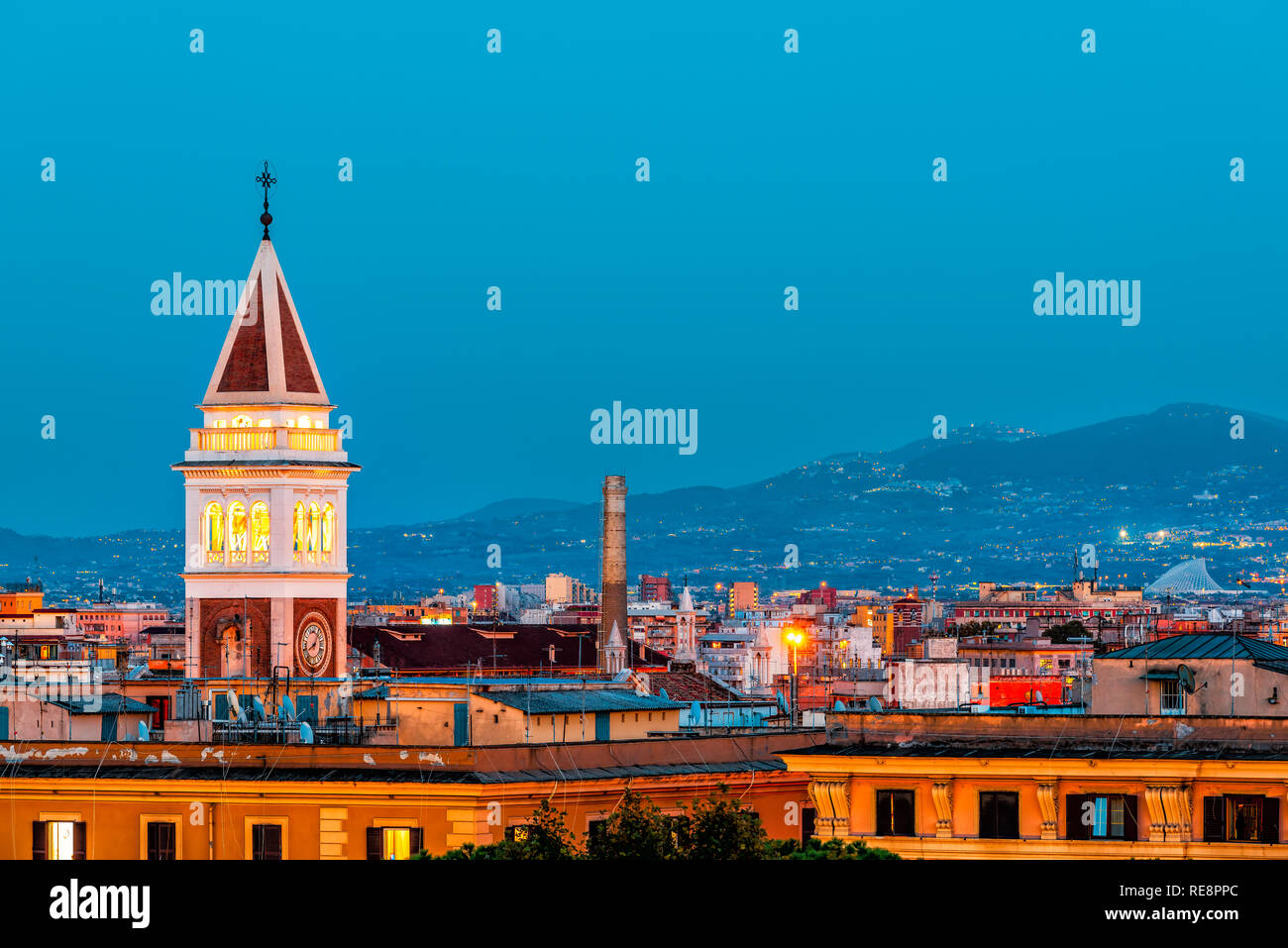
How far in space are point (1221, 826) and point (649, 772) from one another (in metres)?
9.03

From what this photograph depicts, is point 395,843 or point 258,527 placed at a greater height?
point 258,527

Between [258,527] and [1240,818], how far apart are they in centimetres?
3193

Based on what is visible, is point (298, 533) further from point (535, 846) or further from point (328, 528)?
point (535, 846)

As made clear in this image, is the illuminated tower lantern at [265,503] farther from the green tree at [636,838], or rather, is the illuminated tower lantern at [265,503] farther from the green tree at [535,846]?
the green tree at [636,838]

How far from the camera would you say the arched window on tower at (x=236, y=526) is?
65.7m

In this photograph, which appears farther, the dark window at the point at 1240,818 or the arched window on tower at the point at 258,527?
the arched window on tower at the point at 258,527

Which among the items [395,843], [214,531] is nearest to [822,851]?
[395,843]

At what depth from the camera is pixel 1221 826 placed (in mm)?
39125

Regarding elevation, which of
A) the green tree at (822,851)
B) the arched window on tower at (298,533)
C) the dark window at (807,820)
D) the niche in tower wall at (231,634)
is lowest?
the dark window at (807,820)

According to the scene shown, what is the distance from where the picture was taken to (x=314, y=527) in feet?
217

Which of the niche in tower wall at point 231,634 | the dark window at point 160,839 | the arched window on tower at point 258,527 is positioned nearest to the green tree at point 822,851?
the dark window at point 160,839

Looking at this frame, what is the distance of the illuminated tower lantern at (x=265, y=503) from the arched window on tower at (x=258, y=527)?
0.9 inches
